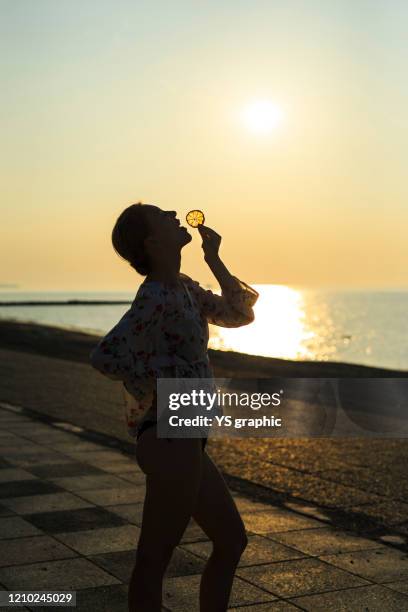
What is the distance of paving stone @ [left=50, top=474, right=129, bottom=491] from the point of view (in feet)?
24.8

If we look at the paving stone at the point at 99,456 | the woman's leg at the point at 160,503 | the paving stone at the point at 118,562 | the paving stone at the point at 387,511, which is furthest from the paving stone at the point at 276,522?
the woman's leg at the point at 160,503

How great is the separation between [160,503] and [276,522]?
3.54m

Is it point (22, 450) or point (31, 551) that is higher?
point (22, 450)

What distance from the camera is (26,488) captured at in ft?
24.4

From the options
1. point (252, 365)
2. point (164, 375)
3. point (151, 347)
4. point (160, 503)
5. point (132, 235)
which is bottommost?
point (160, 503)

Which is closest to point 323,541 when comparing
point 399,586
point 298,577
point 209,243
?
point 298,577

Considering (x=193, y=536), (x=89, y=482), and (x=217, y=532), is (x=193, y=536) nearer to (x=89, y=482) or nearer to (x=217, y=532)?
(x=89, y=482)

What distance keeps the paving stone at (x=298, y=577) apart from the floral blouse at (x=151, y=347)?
212 cm

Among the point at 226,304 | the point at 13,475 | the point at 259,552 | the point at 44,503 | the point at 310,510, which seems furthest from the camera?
the point at 13,475

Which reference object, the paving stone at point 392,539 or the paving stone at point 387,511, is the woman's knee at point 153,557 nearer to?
the paving stone at point 392,539

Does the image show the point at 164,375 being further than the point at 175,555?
No

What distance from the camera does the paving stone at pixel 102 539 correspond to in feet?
18.6

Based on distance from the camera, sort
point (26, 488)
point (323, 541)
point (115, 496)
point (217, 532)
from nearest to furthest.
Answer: point (217, 532) → point (323, 541) → point (115, 496) → point (26, 488)

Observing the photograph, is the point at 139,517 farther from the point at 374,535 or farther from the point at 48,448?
the point at 48,448
